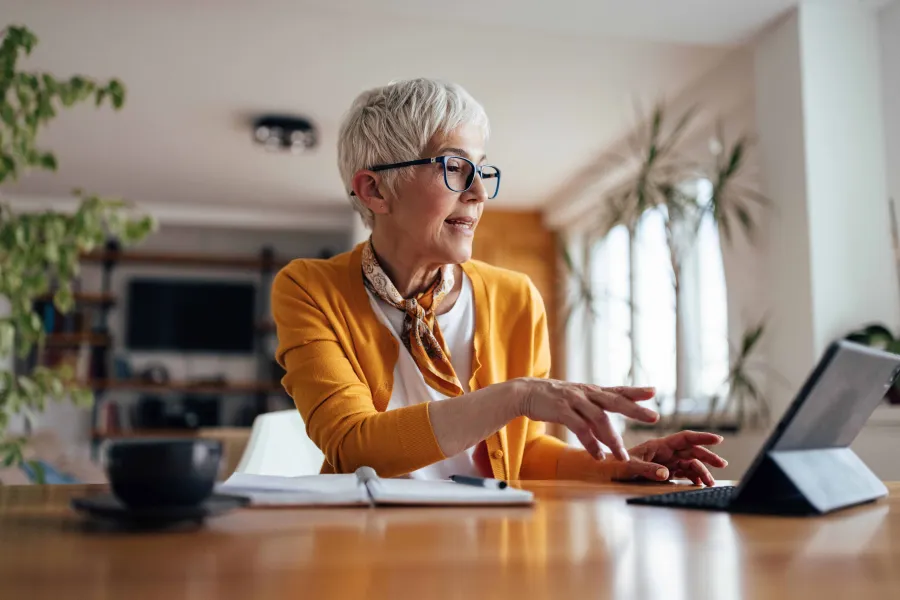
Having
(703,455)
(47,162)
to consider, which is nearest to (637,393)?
(703,455)

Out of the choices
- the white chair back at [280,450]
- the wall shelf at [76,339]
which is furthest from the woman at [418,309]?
the wall shelf at [76,339]

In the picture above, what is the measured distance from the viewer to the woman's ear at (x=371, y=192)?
5.03 ft

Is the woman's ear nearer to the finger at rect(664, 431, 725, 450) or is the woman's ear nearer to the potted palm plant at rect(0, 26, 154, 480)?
the finger at rect(664, 431, 725, 450)

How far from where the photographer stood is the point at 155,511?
2.23 ft

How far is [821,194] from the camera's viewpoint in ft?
11.0

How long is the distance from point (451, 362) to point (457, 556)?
2.96 feet

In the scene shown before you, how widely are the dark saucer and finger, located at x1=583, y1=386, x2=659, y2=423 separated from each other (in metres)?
0.41

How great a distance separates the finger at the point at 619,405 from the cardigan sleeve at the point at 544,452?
0.36 meters

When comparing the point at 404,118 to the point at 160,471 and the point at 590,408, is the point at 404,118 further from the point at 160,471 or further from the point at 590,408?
the point at 160,471

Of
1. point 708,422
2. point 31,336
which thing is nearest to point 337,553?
point 31,336

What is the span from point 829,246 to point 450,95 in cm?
240

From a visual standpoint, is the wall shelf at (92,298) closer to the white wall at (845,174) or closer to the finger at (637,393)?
the white wall at (845,174)

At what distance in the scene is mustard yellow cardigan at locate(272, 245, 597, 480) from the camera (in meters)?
1.13

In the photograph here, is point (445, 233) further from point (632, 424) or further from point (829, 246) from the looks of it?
point (632, 424)
